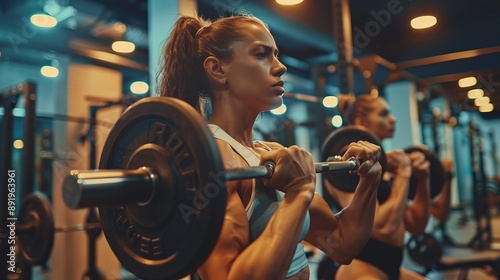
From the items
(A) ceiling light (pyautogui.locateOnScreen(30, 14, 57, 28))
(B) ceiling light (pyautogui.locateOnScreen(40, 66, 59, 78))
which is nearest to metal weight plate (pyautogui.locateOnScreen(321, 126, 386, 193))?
(A) ceiling light (pyautogui.locateOnScreen(30, 14, 57, 28))

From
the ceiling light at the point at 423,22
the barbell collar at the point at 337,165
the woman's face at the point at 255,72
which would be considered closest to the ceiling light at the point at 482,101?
the ceiling light at the point at 423,22

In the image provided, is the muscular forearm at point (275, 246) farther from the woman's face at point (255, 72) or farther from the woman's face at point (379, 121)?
the woman's face at point (379, 121)

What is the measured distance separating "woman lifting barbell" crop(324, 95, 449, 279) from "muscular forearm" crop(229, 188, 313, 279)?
102cm

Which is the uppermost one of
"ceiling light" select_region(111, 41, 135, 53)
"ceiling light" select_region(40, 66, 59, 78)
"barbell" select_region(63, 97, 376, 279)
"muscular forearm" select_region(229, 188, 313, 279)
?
"ceiling light" select_region(111, 41, 135, 53)

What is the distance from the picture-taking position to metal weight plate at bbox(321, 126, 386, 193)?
158 centimetres

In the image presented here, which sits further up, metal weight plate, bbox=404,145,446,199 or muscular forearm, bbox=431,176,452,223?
metal weight plate, bbox=404,145,446,199

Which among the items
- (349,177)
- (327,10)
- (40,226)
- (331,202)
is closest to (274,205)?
(349,177)

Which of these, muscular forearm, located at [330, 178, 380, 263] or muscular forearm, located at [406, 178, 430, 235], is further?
muscular forearm, located at [406, 178, 430, 235]

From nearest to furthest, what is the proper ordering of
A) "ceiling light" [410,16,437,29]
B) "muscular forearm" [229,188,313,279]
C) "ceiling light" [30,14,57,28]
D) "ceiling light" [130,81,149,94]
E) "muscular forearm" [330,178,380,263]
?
"muscular forearm" [229,188,313,279], "muscular forearm" [330,178,380,263], "ceiling light" [410,16,437,29], "ceiling light" [30,14,57,28], "ceiling light" [130,81,149,94]

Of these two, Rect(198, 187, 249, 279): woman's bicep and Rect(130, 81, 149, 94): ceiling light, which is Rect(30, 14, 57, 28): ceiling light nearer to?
Rect(130, 81, 149, 94): ceiling light

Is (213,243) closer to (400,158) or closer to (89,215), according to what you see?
(400,158)

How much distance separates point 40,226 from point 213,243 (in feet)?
7.46

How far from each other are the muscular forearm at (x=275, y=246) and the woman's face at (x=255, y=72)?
0.30 metres

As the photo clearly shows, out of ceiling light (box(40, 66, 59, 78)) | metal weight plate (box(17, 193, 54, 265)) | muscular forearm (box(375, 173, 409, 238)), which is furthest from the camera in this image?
ceiling light (box(40, 66, 59, 78))
